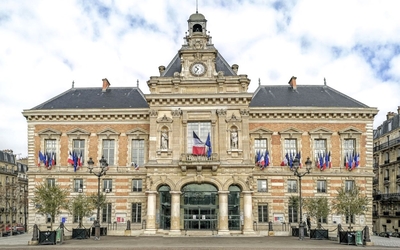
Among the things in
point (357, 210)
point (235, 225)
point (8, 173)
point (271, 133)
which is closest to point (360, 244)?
point (357, 210)

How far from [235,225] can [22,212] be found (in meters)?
51.2

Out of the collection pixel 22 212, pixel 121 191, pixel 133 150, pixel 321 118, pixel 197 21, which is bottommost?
pixel 22 212

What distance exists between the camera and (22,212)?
7688 cm

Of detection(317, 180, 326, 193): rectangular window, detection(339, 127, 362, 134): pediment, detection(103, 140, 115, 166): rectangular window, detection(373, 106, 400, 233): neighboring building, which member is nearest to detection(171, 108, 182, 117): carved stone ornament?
detection(103, 140, 115, 166): rectangular window

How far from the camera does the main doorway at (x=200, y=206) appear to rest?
38812 millimetres

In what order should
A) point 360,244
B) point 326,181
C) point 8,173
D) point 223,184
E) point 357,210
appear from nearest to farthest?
point 360,244, point 357,210, point 223,184, point 326,181, point 8,173

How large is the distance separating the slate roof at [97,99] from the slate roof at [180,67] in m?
4.57

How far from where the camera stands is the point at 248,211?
125 ft

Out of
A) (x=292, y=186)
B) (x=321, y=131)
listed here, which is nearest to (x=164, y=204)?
(x=292, y=186)

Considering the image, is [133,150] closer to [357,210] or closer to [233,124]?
[233,124]

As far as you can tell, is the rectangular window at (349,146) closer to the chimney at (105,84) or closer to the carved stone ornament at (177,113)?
the carved stone ornament at (177,113)

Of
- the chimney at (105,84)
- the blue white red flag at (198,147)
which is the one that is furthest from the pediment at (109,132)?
the blue white red flag at (198,147)

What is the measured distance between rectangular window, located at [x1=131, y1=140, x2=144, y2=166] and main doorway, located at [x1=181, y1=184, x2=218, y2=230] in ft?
21.5

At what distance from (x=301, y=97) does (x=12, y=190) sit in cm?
4959
